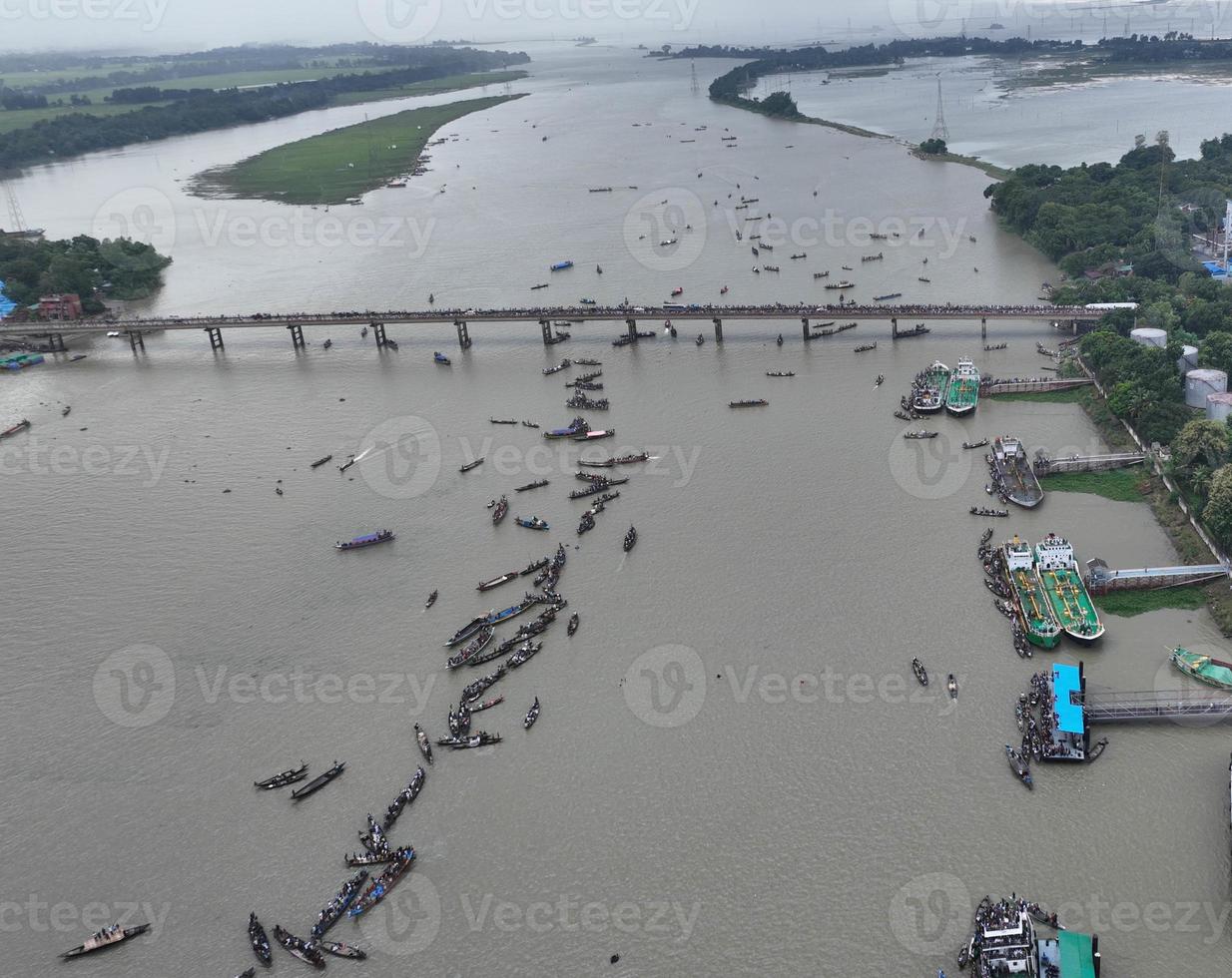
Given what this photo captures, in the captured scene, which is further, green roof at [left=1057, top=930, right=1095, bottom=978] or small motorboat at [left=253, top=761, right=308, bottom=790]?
small motorboat at [left=253, top=761, right=308, bottom=790]

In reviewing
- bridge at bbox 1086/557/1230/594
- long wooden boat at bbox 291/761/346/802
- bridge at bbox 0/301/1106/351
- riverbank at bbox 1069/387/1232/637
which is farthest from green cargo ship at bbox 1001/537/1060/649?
bridge at bbox 0/301/1106/351

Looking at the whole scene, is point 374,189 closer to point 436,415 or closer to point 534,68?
point 436,415

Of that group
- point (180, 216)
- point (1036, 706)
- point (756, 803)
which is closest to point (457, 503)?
point (756, 803)

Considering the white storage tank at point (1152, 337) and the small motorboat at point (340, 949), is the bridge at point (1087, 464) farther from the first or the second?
the small motorboat at point (340, 949)

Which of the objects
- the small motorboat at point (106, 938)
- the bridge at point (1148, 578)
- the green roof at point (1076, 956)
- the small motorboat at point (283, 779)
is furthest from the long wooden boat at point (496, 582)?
the green roof at point (1076, 956)

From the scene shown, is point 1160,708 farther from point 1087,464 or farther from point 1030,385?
point 1030,385

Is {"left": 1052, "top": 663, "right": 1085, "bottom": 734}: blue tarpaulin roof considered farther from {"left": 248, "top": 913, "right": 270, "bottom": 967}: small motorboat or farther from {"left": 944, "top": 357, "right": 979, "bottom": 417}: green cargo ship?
{"left": 248, "top": 913, "right": 270, "bottom": 967}: small motorboat

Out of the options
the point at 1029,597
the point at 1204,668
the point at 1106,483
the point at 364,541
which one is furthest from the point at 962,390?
the point at 364,541
